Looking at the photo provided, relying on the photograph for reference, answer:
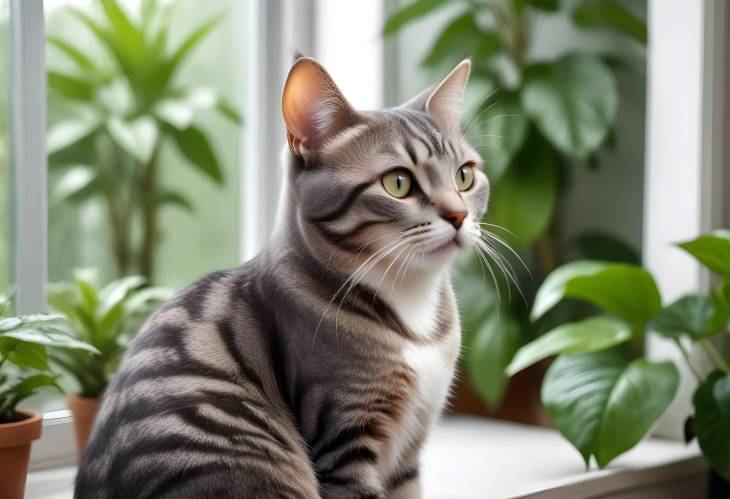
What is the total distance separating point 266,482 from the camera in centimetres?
101

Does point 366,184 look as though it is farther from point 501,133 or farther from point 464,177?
point 501,133

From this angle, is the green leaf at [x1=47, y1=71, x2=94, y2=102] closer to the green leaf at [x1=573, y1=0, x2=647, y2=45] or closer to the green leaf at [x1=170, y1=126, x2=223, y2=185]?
the green leaf at [x1=170, y1=126, x2=223, y2=185]

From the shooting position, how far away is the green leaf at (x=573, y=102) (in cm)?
181

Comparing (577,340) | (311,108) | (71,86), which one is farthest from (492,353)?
(71,86)

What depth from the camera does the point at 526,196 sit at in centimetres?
196

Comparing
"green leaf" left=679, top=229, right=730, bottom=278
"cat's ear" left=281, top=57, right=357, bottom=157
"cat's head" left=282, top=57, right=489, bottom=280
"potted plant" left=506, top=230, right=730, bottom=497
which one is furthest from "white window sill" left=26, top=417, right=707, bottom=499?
"cat's ear" left=281, top=57, right=357, bottom=157

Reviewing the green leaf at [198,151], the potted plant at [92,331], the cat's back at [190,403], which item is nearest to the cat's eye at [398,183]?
the cat's back at [190,403]

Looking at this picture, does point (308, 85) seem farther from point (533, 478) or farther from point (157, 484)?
point (533, 478)

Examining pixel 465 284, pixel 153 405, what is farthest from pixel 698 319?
pixel 153 405

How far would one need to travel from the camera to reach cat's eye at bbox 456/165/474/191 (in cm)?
121

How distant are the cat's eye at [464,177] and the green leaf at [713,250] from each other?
0.47 m

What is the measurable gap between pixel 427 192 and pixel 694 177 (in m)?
0.89

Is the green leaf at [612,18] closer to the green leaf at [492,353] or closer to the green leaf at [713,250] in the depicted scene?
the green leaf at [713,250]

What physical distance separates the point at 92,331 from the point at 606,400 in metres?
0.96
